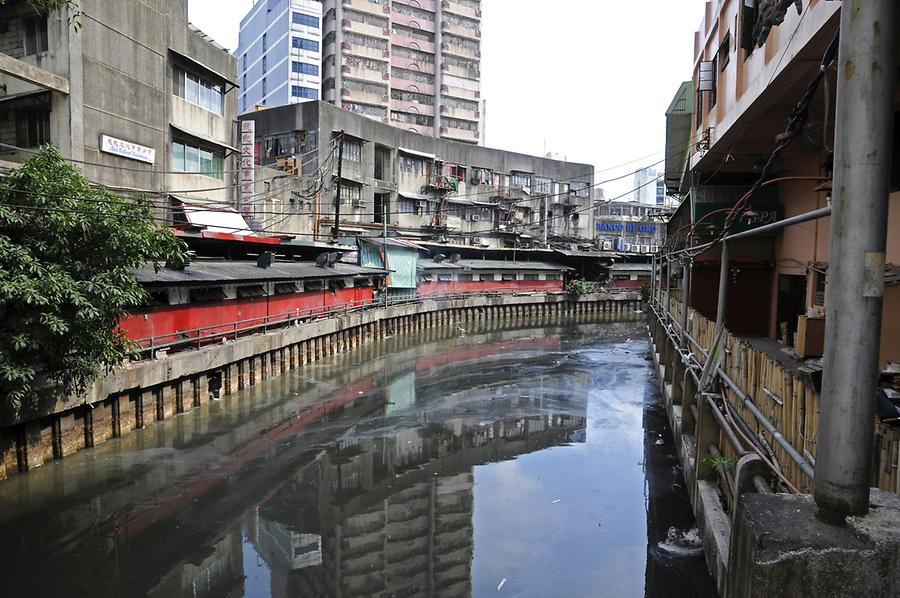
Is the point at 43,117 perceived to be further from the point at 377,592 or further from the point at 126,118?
the point at 377,592

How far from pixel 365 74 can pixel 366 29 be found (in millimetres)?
4453

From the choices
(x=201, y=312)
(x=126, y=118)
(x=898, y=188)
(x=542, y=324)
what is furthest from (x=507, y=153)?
(x=898, y=188)

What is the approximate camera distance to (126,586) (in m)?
8.14

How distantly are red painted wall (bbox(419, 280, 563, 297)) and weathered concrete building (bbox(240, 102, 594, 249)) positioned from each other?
4068 mm

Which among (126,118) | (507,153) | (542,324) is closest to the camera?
(126,118)

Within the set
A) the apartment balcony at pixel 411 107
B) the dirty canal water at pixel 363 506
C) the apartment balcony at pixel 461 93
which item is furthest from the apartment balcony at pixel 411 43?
the dirty canal water at pixel 363 506

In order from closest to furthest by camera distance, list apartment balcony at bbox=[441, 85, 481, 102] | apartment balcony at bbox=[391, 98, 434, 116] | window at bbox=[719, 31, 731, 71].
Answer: window at bbox=[719, 31, 731, 71] < apartment balcony at bbox=[391, 98, 434, 116] < apartment balcony at bbox=[441, 85, 481, 102]

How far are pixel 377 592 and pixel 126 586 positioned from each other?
132 inches

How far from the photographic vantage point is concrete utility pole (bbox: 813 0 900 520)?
2.73m

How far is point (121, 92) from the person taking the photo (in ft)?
73.1

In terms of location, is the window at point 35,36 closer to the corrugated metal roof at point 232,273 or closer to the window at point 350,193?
the corrugated metal roof at point 232,273

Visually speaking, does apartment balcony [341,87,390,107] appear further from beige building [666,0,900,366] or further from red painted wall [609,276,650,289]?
beige building [666,0,900,366]

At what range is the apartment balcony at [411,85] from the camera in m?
64.6

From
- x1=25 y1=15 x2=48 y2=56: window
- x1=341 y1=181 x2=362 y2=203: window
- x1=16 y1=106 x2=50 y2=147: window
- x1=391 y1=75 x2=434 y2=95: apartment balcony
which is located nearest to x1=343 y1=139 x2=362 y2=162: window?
x1=341 y1=181 x2=362 y2=203: window
